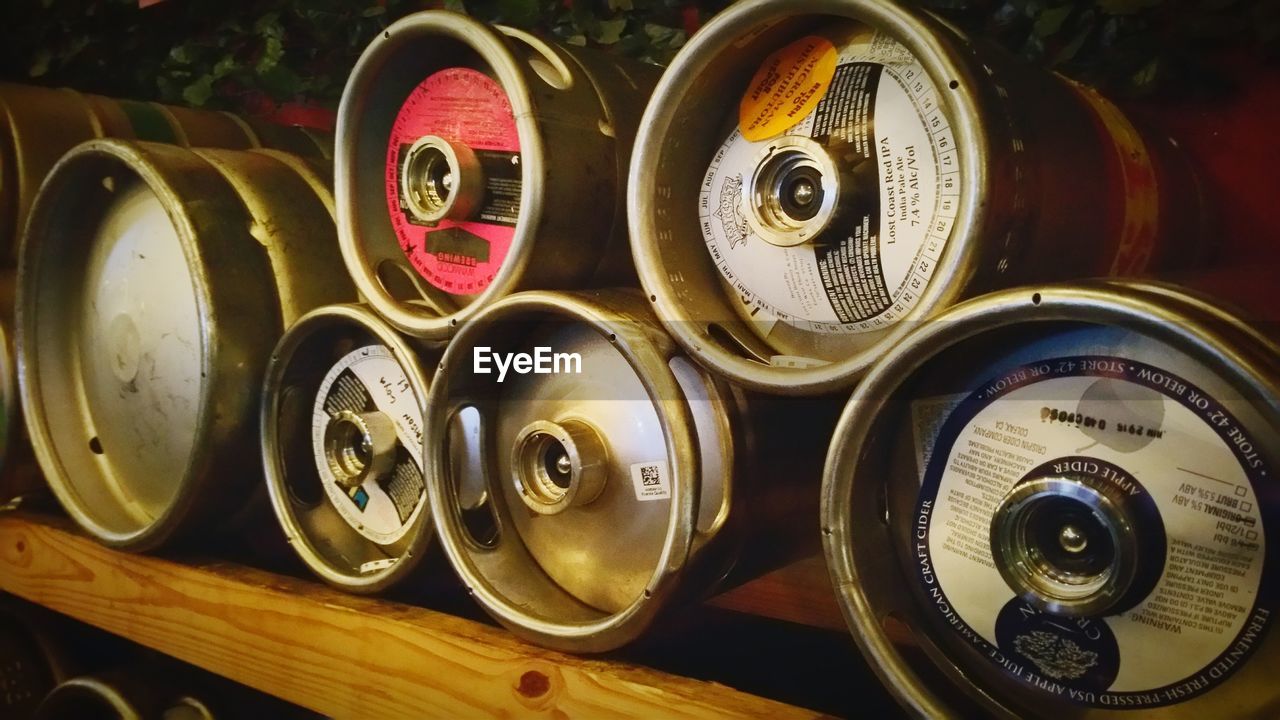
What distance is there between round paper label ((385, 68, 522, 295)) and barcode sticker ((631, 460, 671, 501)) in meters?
0.32

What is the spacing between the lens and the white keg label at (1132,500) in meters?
0.76

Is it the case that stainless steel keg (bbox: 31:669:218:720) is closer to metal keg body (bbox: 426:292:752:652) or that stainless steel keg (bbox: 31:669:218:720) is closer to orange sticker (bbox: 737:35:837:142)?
metal keg body (bbox: 426:292:752:652)

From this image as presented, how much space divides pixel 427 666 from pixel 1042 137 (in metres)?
0.99

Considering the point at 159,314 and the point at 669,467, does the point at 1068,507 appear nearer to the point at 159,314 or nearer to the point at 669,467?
the point at 669,467

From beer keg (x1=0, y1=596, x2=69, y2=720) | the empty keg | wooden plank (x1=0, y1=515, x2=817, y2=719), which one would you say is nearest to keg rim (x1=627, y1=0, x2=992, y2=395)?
wooden plank (x1=0, y1=515, x2=817, y2=719)

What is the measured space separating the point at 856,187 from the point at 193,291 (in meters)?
1.12

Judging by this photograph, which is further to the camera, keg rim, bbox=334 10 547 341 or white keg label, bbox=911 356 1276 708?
keg rim, bbox=334 10 547 341

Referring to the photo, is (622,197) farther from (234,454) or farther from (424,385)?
(234,454)

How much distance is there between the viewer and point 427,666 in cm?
124

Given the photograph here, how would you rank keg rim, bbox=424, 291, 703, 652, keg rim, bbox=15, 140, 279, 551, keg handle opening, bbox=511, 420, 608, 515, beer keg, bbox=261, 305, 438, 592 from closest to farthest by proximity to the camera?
keg rim, bbox=424, 291, 703, 652
keg handle opening, bbox=511, 420, 608, 515
beer keg, bbox=261, 305, 438, 592
keg rim, bbox=15, 140, 279, 551

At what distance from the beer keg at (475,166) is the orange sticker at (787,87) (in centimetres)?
22

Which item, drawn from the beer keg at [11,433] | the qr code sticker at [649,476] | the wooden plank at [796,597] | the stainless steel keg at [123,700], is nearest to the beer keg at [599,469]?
the qr code sticker at [649,476]

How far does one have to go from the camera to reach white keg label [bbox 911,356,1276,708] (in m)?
0.76

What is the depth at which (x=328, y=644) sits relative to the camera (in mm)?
1350
